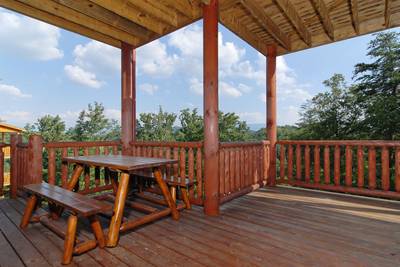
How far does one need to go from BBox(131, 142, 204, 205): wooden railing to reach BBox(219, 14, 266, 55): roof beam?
1.90 metres

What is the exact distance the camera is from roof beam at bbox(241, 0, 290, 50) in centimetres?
282

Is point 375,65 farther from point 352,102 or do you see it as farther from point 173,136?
point 173,136

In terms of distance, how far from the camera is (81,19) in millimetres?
3080

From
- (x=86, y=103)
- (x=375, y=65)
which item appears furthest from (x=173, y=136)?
(x=375, y=65)

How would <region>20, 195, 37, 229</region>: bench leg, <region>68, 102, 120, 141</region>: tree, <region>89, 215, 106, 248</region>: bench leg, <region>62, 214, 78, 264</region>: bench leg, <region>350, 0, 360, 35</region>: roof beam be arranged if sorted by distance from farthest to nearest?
<region>68, 102, 120, 141</region>: tree < <region>350, 0, 360, 35</region>: roof beam < <region>20, 195, 37, 229</region>: bench leg < <region>89, 215, 106, 248</region>: bench leg < <region>62, 214, 78, 264</region>: bench leg

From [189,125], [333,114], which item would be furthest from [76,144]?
[189,125]

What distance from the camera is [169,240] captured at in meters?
1.86

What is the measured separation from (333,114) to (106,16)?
14.6 metres

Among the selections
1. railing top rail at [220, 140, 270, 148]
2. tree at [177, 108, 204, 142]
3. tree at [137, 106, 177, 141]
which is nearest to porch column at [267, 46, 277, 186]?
railing top rail at [220, 140, 270, 148]

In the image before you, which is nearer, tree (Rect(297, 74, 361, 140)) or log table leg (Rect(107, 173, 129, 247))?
log table leg (Rect(107, 173, 129, 247))

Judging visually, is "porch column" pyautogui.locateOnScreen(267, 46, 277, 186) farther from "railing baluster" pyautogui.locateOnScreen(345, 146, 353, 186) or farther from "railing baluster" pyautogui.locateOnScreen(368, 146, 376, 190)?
"railing baluster" pyautogui.locateOnScreen(368, 146, 376, 190)

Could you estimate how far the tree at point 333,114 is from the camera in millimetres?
12633

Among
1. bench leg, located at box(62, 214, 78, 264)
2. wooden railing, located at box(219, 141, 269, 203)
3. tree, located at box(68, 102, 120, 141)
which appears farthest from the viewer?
tree, located at box(68, 102, 120, 141)

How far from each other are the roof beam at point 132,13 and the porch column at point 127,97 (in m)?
0.79
